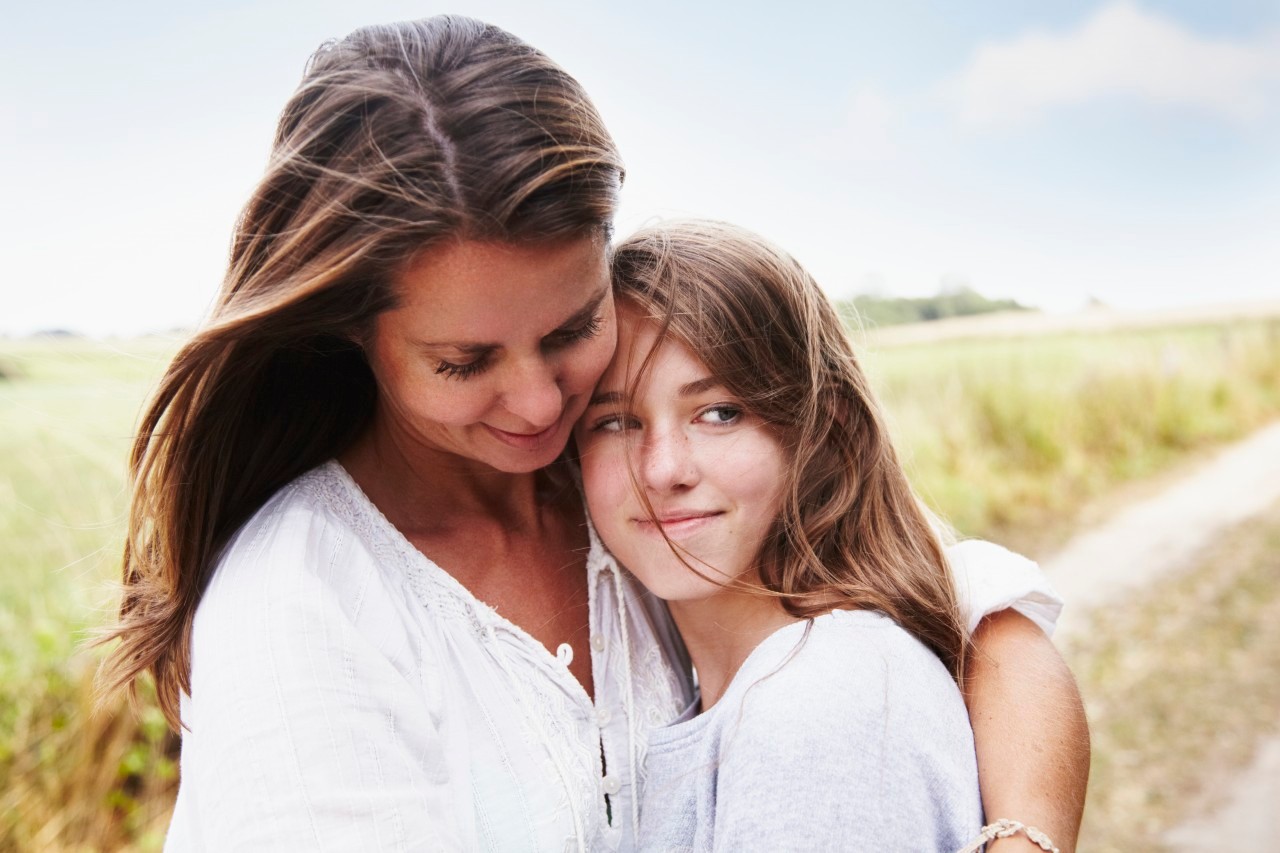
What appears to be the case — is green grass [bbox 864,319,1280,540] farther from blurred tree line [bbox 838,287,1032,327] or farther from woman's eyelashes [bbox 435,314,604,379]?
woman's eyelashes [bbox 435,314,604,379]

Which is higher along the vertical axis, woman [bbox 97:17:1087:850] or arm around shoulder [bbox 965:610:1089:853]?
woman [bbox 97:17:1087:850]

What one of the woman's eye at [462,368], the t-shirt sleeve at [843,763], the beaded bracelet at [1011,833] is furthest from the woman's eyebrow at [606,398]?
the beaded bracelet at [1011,833]

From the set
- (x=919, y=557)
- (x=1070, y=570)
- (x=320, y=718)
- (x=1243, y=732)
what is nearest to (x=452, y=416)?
(x=320, y=718)

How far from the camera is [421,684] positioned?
1438mm

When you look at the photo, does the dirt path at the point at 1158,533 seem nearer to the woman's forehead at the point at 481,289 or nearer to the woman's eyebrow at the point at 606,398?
the woman's eyebrow at the point at 606,398

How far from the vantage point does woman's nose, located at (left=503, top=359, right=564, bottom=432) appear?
1.50 m

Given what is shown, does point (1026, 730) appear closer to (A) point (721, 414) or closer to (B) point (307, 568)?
(A) point (721, 414)

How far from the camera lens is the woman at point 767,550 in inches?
55.9

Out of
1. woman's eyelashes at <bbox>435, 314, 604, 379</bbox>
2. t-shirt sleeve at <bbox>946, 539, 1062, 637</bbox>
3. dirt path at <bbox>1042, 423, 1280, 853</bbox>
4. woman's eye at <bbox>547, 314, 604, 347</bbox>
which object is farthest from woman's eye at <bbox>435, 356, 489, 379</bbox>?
dirt path at <bbox>1042, 423, 1280, 853</bbox>

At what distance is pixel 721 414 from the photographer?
5.80 feet

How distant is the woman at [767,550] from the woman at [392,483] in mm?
121

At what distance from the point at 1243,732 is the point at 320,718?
4574 mm

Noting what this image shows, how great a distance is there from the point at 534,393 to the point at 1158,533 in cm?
696

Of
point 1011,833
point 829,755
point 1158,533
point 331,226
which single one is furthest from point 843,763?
point 1158,533
